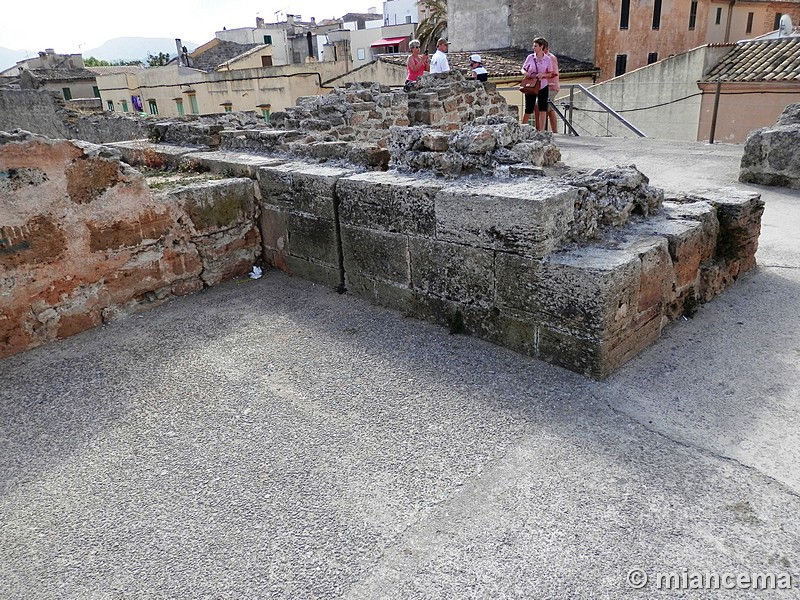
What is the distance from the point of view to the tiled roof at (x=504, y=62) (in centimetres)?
1896

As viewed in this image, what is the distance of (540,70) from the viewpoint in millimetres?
9414

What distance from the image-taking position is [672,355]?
140 inches

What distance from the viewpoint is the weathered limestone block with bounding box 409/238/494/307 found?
12.5ft

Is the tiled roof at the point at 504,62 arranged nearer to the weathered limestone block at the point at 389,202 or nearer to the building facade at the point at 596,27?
the building facade at the point at 596,27

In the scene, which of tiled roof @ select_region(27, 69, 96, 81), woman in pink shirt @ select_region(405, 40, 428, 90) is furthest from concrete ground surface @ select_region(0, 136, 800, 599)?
tiled roof @ select_region(27, 69, 96, 81)

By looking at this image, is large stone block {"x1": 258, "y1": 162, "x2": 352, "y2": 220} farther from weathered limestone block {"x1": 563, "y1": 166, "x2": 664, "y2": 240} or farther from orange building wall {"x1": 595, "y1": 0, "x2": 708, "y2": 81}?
orange building wall {"x1": 595, "y1": 0, "x2": 708, "y2": 81}

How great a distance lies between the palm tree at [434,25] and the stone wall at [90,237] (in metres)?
30.3

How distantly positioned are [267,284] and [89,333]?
1442 millimetres

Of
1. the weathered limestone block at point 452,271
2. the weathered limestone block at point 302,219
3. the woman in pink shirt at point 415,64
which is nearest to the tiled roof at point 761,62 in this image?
the woman in pink shirt at point 415,64

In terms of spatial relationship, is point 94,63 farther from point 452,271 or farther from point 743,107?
point 452,271

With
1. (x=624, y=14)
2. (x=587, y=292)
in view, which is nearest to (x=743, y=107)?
(x=624, y=14)

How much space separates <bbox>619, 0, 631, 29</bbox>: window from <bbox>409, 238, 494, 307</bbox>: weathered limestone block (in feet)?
78.9

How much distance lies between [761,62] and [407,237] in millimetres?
18815

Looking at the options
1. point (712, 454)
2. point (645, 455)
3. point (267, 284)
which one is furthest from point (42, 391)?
point (712, 454)
